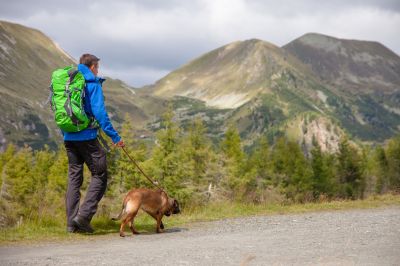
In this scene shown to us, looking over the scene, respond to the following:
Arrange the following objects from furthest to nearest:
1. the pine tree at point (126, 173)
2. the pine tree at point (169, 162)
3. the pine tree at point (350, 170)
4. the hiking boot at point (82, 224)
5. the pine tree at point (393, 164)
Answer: the pine tree at point (393, 164)
the pine tree at point (350, 170)
the pine tree at point (126, 173)
the pine tree at point (169, 162)
the hiking boot at point (82, 224)

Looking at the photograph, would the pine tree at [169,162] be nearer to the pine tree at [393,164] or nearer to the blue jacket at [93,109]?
the blue jacket at [93,109]

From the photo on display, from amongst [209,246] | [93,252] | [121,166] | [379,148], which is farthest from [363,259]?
[379,148]

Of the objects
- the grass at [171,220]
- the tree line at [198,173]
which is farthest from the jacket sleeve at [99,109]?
the tree line at [198,173]

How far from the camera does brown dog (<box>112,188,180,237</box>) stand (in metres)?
9.27

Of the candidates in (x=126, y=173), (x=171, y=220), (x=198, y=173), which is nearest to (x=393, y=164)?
(x=198, y=173)

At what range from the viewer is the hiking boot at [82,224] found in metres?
9.02

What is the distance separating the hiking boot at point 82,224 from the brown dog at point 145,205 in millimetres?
520

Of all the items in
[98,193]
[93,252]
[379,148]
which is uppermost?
[379,148]

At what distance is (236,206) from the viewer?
13258 mm

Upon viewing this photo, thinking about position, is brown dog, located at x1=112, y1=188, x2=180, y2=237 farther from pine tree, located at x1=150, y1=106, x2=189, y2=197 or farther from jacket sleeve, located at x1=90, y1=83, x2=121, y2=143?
pine tree, located at x1=150, y1=106, x2=189, y2=197

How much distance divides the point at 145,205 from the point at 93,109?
2178mm

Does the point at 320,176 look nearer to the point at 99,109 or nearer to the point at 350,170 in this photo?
the point at 350,170

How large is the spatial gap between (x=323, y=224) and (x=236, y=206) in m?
3.77

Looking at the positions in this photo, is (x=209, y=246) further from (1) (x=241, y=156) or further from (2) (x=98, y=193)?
(1) (x=241, y=156)
